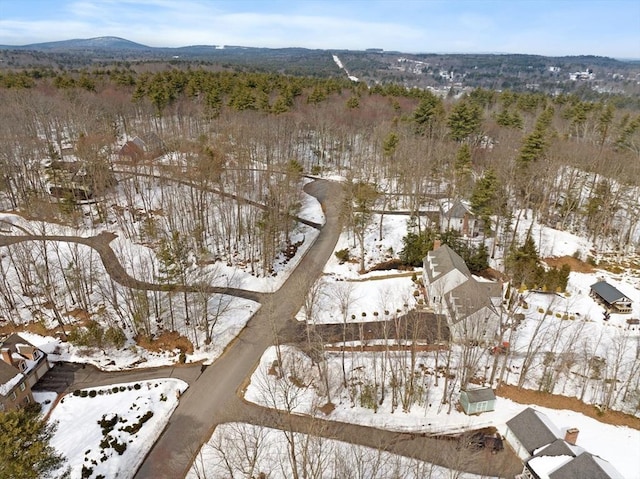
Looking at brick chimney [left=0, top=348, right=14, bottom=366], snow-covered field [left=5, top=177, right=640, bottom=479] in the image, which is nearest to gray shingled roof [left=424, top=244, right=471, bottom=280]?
snow-covered field [left=5, top=177, right=640, bottom=479]

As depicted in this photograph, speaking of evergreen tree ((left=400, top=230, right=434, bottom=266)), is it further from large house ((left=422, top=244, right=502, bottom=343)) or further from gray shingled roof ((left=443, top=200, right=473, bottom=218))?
gray shingled roof ((left=443, top=200, right=473, bottom=218))

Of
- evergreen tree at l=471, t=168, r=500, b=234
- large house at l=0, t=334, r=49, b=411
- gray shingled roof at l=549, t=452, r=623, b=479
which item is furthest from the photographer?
evergreen tree at l=471, t=168, r=500, b=234

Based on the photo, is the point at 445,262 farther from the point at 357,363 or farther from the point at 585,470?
the point at 585,470

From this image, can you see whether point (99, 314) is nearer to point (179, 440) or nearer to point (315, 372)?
point (179, 440)

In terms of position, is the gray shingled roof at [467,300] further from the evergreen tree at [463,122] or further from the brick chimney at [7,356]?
the evergreen tree at [463,122]

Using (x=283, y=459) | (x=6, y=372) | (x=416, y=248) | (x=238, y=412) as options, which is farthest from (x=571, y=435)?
A: (x=6, y=372)

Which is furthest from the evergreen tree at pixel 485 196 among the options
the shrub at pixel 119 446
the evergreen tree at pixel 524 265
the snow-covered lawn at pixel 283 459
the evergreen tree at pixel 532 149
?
the shrub at pixel 119 446

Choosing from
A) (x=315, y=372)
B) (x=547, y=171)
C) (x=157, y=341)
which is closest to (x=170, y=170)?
(x=157, y=341)
